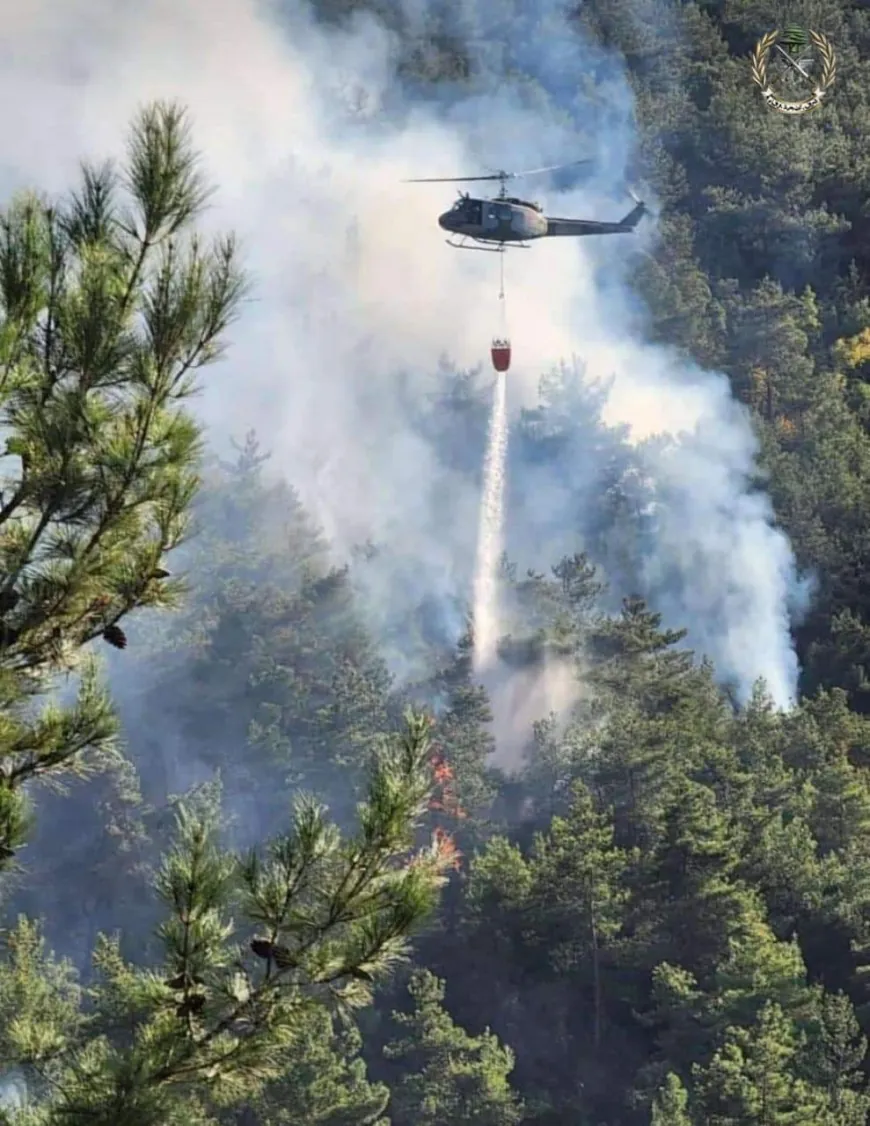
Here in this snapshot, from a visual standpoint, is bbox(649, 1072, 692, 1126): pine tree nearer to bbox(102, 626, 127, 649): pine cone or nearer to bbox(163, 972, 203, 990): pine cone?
bbox(163, 972, 203, 990): pine cone

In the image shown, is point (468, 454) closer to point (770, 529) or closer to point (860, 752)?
point (770, 529)

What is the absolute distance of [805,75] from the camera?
229 feet

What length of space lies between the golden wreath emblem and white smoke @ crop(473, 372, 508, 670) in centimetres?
1559

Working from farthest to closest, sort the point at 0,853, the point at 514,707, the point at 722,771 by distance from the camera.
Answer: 1. the point at 514,707
2. the point at 722,771
3. the point at 0,853

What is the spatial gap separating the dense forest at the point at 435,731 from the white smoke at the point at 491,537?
2.03 ft

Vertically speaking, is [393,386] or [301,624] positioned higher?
[393,386]

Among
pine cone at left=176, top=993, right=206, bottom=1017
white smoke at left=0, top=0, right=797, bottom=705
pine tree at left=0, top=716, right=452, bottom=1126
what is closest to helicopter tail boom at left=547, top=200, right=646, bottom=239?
white smoke at left=0, top=0, right=797, bottom=705

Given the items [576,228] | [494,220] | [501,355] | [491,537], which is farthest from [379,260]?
[494,220]

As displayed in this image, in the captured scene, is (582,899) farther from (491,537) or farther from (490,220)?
(491,537)

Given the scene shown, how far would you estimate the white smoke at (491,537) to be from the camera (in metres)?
48.3

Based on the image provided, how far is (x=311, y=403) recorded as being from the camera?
60406mm

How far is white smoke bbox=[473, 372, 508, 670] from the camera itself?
159 ft

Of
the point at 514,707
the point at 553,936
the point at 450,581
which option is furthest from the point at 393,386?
the point at 553,936

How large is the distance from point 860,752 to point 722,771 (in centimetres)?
569
